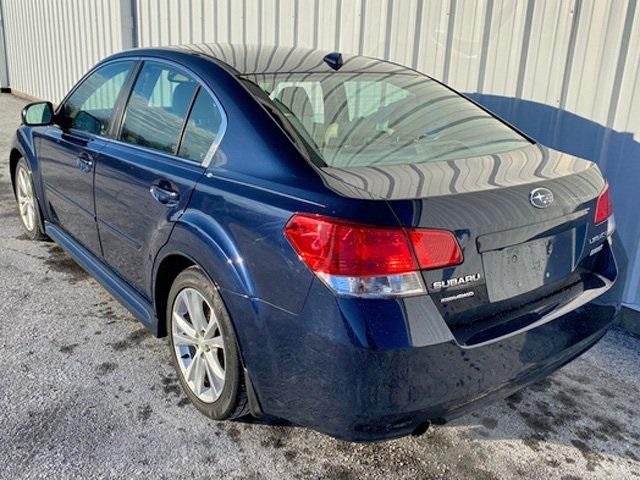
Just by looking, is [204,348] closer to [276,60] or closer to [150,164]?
[150,164]

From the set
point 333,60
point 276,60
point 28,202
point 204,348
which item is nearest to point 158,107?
point 276,60

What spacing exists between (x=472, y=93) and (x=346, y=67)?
67.7 inches

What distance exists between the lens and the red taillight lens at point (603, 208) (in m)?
2.45

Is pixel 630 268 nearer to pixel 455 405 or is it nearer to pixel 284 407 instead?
pixel 455 405

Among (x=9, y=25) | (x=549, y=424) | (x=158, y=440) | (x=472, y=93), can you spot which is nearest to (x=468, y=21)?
(x=472, y=93)

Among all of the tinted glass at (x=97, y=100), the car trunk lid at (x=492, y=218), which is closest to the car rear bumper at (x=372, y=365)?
the car trunk lid at (x=492, y=218)

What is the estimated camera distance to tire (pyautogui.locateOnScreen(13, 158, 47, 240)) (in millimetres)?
4582

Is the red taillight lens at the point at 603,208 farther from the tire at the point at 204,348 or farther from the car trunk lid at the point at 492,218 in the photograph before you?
the tire at the point at 204,348

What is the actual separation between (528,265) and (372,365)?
0.74 m

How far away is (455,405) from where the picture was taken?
6.73ft

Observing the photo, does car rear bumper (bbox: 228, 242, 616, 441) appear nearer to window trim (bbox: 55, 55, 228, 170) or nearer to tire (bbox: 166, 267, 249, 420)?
tire (bbox: 166, 267, 249, 420)

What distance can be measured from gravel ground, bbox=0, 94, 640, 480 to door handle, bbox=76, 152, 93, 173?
0.95m

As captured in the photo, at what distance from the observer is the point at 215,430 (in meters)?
2.62

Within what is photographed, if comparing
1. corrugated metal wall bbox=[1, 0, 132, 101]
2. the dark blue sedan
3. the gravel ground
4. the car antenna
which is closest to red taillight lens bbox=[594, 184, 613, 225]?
the dark blue sedan
